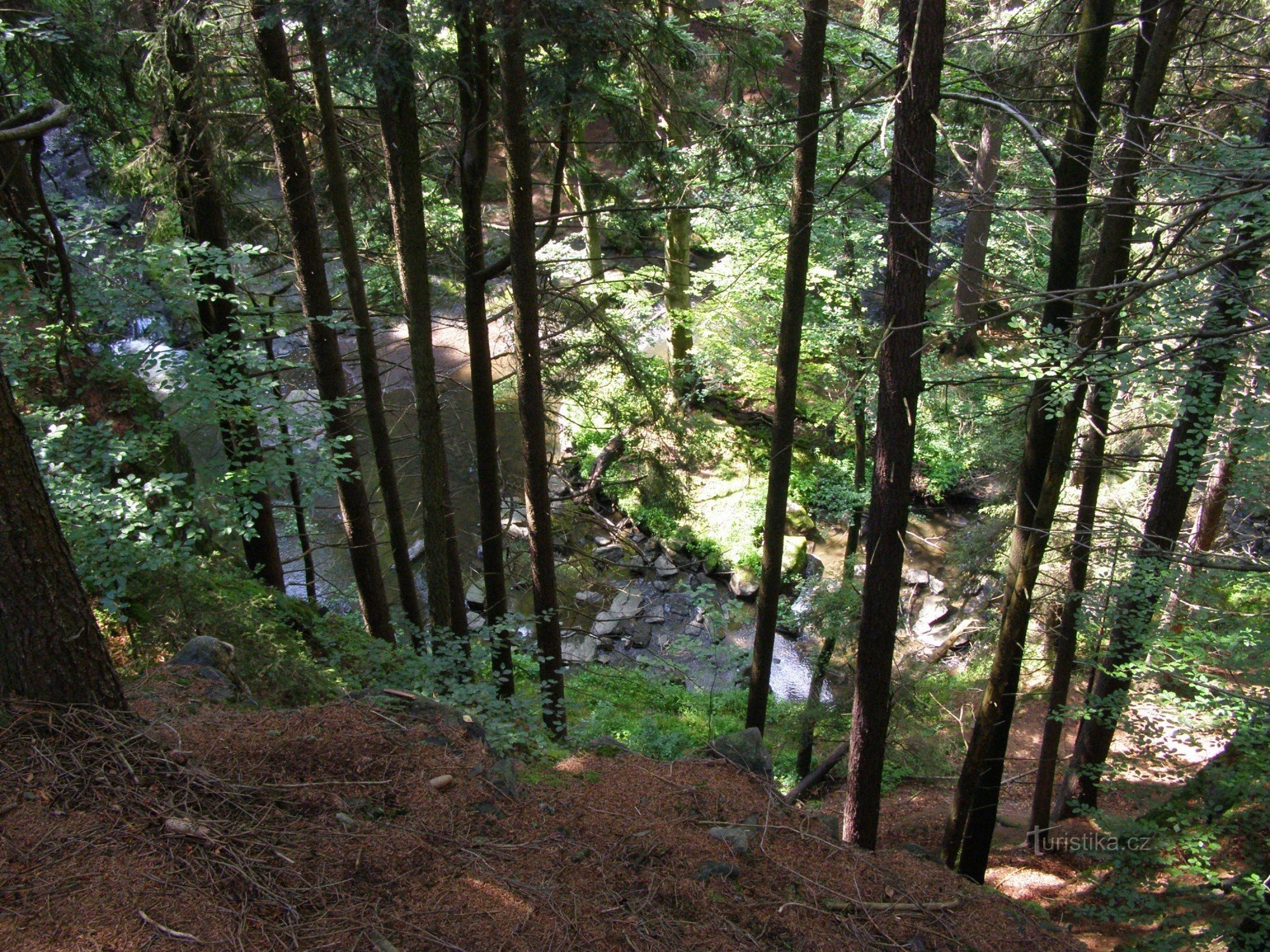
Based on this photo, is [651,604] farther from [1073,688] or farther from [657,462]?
[1073,688]

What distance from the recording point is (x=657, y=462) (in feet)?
36.3

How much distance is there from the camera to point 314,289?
333 inches

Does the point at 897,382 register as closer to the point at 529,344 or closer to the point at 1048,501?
the point at 1048,501

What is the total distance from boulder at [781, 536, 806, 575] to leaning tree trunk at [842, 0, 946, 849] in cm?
973

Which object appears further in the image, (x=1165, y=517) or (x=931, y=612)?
→ (x=931, y=612)

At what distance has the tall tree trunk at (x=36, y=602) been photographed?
11.9 ft

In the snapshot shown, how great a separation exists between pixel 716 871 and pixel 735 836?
46 cm

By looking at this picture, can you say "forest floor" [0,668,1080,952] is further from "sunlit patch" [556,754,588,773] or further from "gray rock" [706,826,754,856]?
"sunlit patch" [556,754,588,773]

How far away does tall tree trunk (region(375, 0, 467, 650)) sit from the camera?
684 cm

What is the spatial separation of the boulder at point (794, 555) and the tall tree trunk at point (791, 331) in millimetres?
6776

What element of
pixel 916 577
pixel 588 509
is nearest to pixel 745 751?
pixel 588 509

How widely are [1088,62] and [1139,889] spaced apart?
21.9 ft

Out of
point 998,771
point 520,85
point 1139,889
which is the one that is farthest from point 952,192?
point 1139,889

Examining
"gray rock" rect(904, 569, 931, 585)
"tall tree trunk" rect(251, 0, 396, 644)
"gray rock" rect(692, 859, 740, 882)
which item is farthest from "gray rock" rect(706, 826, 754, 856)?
"gray rock" rect(904, 569, 931, 585)
